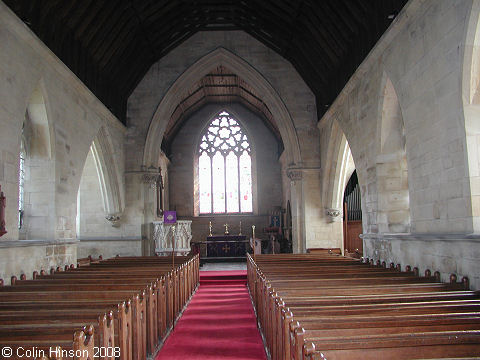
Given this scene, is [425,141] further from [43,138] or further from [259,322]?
[43,138]

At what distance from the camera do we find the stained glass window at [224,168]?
18.6 m

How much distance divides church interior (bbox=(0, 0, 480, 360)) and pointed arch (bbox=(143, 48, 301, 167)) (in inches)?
1.5

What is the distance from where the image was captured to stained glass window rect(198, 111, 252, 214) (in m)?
18.6

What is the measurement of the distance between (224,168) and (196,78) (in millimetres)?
6497

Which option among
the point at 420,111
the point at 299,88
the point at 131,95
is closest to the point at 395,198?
the point at 420,111

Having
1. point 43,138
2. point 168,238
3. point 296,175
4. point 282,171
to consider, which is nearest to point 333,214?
point 296,175

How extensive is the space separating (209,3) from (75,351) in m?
10.3

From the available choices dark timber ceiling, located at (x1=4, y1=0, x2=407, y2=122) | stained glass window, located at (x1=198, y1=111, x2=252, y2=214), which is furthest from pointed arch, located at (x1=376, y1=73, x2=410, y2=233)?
stained glass window, located at (x1=198, y1=111, x2=252, y2=214)

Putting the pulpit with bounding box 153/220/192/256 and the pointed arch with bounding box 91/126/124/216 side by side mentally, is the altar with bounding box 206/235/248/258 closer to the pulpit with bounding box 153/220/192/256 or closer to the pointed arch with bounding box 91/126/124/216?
the pulpit with bounding box 153/220/192/256

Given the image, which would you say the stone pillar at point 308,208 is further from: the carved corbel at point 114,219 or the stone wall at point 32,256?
the stone wall at point 32,256

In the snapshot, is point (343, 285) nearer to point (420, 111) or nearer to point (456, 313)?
point (456, 313)

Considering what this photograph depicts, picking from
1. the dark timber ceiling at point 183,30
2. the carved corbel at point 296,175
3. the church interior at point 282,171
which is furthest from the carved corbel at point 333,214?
the dark timber ceiling at point 183,30

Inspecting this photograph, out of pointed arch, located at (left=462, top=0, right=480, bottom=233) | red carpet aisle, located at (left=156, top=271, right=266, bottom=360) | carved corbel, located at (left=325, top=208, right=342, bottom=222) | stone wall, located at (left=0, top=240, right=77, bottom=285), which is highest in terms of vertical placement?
pointed arch, located at (left=462, top=0, right=480, bottom=233)

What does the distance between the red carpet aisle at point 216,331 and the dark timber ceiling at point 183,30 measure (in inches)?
179
